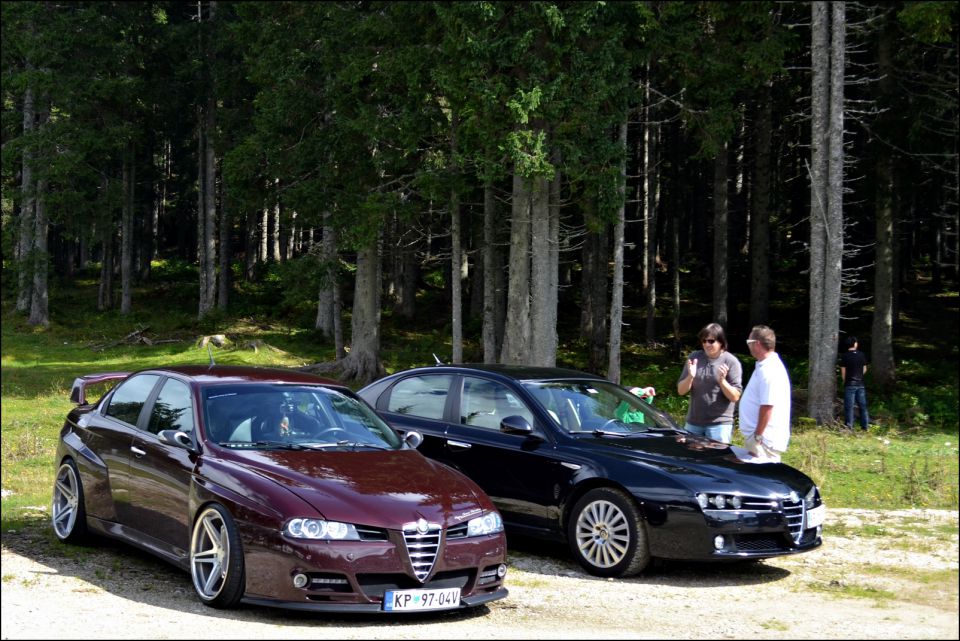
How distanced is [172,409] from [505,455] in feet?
9.62

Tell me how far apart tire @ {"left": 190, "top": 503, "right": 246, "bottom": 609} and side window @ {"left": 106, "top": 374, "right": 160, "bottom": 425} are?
1.78 metres

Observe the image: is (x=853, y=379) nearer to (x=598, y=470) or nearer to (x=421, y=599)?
(x=598, y=470)

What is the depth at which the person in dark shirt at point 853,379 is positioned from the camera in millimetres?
20828

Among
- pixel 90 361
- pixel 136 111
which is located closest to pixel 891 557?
pixel 90 361

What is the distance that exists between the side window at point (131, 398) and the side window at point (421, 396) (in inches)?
103

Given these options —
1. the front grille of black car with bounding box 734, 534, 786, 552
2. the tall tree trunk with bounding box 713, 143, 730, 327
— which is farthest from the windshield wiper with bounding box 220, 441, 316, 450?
the tall tree trunk with bounding box 713, 143, 730, 327

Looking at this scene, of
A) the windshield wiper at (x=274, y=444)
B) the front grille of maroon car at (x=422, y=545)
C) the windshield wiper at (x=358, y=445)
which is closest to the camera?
the front grille of maroon car at (x=422, y=545)

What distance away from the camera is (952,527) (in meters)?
11.0

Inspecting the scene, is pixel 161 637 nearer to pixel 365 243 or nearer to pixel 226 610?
pixel 226 610

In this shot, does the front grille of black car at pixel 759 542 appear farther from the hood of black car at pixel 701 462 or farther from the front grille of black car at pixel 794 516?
the hood of black car at pixel 701 462

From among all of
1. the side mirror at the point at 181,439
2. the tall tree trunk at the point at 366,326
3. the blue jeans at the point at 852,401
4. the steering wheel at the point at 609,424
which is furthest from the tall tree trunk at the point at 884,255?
the side mirror at the point at 181,439

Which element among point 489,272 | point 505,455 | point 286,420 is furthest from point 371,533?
point 489,272

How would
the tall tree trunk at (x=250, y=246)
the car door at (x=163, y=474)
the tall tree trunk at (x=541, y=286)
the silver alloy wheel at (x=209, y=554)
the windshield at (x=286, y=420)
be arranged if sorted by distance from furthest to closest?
the tall tree trunk at (x=250, y=246), the tall tree trunk at (x=541, y=286), the windshield at (x=286, y=420), the car door at (x=163, y=474), the silver alloy wheel at (x=209, y=554)

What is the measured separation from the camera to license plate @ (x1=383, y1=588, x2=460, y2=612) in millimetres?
6844
